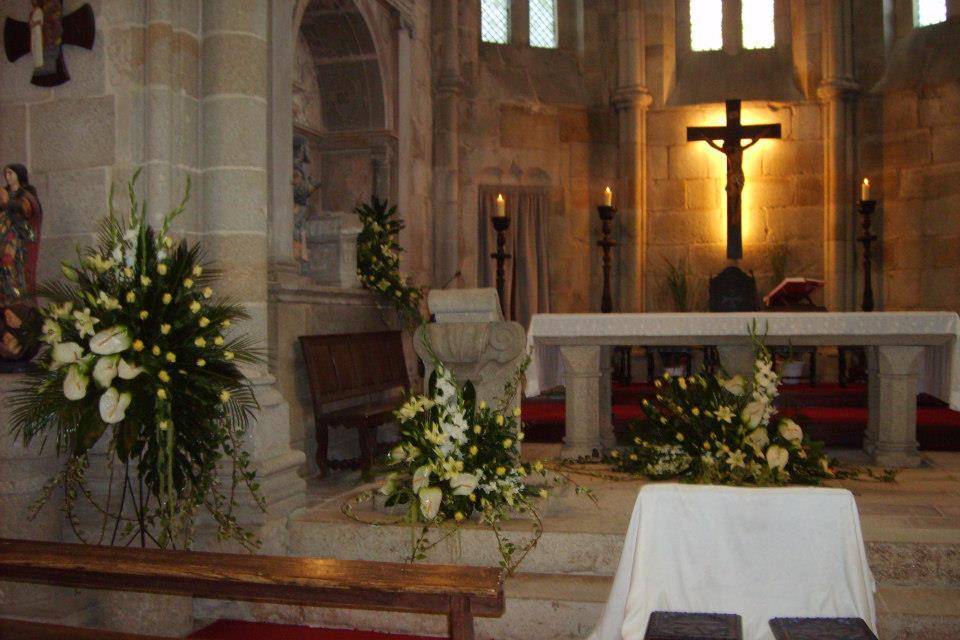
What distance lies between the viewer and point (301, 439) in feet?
18.8

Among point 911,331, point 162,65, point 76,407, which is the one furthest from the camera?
point 911,331

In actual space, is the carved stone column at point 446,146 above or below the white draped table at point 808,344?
above

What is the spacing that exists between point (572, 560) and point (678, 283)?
6141mm

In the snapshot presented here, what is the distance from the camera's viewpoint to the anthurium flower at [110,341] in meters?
3.24

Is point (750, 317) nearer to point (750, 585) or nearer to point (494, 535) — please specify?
point (494, 535)

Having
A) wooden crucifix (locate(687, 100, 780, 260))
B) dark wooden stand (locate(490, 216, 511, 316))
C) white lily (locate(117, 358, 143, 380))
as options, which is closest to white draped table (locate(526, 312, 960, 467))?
dark wooden stand (locate(490, 216, 511, 316))

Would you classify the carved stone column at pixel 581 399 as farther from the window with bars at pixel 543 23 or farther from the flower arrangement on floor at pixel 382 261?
the window with bars at pixel 543 23

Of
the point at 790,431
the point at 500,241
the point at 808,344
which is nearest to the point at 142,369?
the point at 790,431

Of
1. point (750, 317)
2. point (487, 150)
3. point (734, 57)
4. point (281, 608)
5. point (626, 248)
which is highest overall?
point (734, 57)

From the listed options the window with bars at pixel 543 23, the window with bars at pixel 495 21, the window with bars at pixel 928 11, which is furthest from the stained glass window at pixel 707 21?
the window with bars at pixel 495 21

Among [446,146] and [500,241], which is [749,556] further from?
[446,146]

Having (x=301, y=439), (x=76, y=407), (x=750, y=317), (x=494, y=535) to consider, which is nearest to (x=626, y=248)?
(x=750, y=317)

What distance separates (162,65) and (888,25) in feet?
26.9

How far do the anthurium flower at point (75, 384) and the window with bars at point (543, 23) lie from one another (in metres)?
8.01
